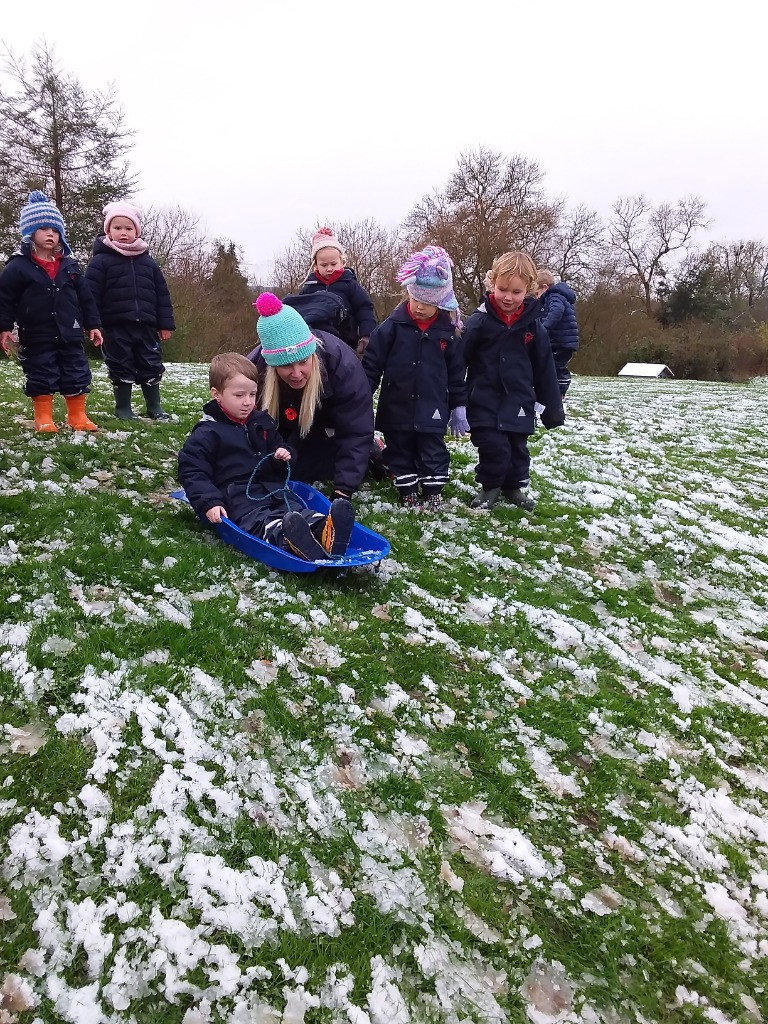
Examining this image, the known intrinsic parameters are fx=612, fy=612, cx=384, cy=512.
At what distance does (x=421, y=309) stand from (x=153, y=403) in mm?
3470

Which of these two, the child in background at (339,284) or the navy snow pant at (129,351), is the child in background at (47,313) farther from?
the child in background at (339,284)

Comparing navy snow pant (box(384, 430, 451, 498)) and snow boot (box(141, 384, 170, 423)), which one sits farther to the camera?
snow boot (box(141, 384, 170, 423))

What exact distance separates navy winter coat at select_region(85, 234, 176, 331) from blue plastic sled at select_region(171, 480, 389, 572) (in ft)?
10.3

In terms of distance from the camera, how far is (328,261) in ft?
16.8

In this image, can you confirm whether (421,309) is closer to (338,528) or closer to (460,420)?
(460,420)

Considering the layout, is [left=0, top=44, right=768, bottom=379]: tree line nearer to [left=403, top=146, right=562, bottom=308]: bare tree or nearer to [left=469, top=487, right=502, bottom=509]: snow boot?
[left=403, top=146, right=562, bottom=308]: bare tree

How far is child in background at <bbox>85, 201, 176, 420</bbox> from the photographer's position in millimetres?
5820

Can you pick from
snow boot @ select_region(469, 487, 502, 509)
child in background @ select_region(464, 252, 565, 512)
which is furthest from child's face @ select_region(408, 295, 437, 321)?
snow boot @ select_region(469, 487, 502, 509)

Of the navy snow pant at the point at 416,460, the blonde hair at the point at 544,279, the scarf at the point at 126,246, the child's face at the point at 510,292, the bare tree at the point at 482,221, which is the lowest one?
the navy snow pant at the point at 416,460

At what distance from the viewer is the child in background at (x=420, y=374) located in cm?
438

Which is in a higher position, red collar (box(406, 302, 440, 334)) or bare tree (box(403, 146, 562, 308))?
bare tree (box(403, 146, 562, 308))

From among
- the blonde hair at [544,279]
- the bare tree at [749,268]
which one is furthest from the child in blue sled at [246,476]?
the bare tree at [749,268]

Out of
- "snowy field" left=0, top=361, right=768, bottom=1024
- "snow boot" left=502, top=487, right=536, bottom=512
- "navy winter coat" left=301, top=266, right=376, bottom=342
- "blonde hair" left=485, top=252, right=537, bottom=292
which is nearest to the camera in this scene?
"snowy field" left=0, top=361, right=768, bottom=1024

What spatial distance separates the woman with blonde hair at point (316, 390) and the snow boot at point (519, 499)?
1.50m
